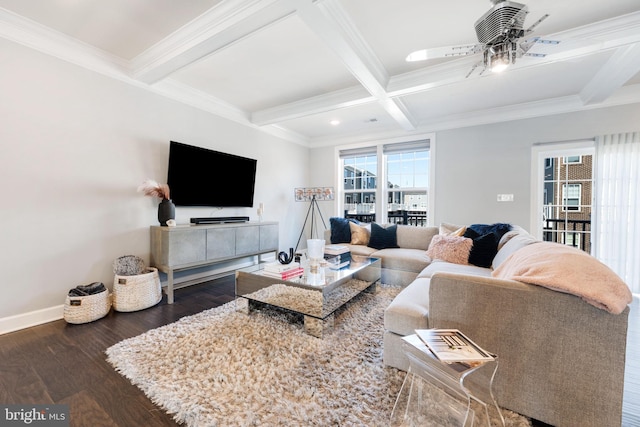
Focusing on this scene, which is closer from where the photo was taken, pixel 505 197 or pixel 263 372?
pixel 263 372

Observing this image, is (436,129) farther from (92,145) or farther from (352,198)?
(92,145)

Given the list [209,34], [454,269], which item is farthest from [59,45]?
[454,269]

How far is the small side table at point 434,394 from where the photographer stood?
1138mm

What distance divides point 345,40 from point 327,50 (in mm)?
374

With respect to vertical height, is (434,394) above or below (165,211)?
below

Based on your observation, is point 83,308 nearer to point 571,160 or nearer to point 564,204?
point 564,204

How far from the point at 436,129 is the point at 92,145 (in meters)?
4.62

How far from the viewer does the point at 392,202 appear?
4.89 meters

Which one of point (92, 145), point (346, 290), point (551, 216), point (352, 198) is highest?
point (92, 145)

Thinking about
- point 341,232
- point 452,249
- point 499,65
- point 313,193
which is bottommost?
point 452,249

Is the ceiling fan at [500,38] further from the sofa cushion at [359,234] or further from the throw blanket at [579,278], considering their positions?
the sofa cushion at [359,234]

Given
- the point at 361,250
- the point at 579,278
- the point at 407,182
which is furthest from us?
the point at 407,182

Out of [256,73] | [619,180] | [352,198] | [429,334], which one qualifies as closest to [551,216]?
[619,180]

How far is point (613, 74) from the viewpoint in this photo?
258 cm
